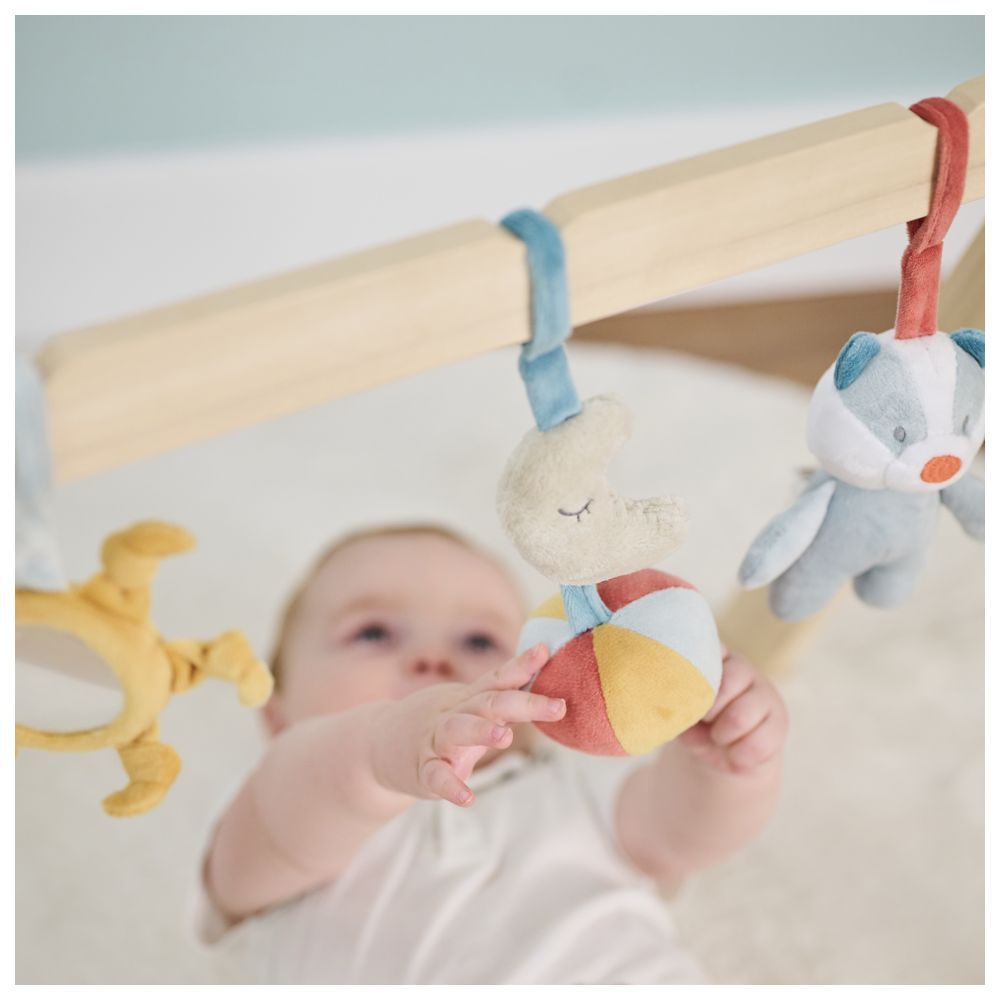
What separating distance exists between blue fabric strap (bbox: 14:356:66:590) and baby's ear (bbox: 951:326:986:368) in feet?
1.16

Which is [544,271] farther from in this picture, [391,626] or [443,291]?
[391,626]

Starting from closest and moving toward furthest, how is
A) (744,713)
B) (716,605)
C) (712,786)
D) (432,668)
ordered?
(744,713) < (712,786) < (432,668) < (716,605)

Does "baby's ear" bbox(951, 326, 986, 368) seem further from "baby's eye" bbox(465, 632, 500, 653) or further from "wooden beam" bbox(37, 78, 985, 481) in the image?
"baby's eye" bbox(465, 632, 500, 653)

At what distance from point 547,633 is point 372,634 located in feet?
1.26

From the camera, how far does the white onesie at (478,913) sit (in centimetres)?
75

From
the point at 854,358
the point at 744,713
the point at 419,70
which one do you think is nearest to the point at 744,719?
the point at 744,713

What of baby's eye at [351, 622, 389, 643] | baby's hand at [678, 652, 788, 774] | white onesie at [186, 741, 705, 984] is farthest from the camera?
baby's eye at [351, 622, 389, 643]

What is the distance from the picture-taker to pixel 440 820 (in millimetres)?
804

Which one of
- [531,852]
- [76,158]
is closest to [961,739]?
[531,852]

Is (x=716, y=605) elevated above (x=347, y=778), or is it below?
above

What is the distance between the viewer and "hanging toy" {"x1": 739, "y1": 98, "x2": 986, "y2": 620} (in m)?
0.46

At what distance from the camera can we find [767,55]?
4.77ft

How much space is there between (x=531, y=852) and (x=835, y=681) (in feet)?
1.33

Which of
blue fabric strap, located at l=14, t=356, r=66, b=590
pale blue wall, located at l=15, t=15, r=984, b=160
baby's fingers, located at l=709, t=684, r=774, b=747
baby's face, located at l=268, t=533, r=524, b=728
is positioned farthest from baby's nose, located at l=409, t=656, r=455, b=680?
pale blue wall, located at l=15, t=15, r=984, b=160
